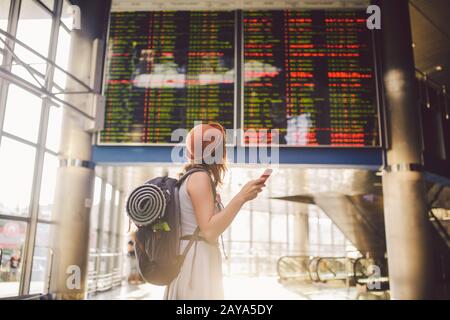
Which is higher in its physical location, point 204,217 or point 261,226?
point 261,226

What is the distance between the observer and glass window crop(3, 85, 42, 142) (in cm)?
523

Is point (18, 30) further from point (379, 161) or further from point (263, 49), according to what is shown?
point (379, 161)

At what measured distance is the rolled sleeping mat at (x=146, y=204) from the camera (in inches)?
51.0

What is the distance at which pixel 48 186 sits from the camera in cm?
637

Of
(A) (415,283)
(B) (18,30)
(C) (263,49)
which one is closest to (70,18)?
(B) (18,30)

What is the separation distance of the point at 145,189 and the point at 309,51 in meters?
5.05

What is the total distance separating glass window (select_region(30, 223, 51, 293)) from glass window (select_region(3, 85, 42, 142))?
1463 mm

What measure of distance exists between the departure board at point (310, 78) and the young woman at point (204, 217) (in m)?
4.16

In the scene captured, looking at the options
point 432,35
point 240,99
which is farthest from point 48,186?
point 432,35

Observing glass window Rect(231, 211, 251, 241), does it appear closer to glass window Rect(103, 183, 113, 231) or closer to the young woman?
glass window Rect(103, 183, 113, 231)

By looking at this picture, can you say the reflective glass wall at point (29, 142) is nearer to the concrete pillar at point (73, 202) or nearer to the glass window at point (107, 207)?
the concrete pillar at point (73, 202)

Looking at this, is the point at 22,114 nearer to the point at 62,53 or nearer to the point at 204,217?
the point at 62,53

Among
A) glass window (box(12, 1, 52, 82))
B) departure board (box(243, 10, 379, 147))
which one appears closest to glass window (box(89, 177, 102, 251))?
glass window (box(12, 1, 52, 82))

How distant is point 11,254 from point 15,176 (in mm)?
1119
